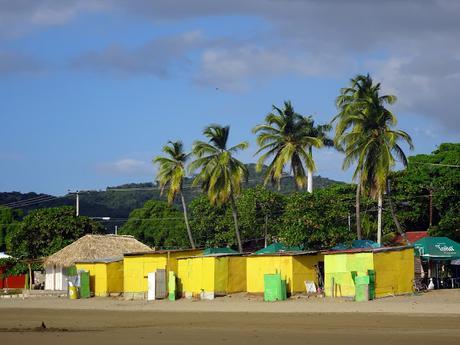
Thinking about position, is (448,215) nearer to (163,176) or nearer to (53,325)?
(163,176)

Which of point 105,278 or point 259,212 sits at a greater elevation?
point 259,212

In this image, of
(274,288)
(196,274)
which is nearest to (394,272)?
(274,288)

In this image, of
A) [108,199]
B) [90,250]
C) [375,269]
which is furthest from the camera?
[108,199]

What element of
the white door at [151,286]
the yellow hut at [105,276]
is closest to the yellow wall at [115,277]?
the yellow hut at [105,276]

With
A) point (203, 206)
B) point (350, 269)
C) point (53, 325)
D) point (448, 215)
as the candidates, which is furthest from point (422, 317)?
point (203, 206)

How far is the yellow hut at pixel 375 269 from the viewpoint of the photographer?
33219mm

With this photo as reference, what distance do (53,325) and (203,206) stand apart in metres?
40.4

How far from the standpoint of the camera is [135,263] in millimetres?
42812

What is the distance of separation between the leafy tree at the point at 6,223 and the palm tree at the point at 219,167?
40309 mm

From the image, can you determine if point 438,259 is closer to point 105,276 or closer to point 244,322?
point 244,322

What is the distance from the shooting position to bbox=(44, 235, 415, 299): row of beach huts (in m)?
33.7

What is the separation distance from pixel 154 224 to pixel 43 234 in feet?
92.6

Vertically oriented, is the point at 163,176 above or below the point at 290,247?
above

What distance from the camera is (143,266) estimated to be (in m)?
42.6
